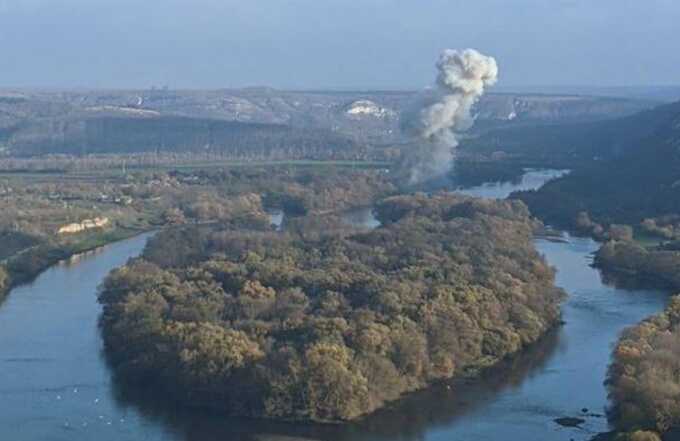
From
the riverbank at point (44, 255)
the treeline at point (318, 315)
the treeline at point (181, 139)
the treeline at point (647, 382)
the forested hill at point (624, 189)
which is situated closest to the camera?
the treeline at point (647, 382)

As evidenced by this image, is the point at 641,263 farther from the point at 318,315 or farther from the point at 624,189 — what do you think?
the point at 624,189

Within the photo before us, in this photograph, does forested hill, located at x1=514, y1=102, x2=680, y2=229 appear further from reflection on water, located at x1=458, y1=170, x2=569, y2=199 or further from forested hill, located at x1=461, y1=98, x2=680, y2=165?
reflection on water, located at x1=458, y1=170, x2=569, y2=199

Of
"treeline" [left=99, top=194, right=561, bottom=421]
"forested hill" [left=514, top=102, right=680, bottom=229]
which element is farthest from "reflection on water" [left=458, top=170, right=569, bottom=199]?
"treeline" [left=99, top=194, right=561, bottom=421]

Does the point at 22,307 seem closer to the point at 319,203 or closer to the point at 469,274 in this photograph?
the point at 469,274

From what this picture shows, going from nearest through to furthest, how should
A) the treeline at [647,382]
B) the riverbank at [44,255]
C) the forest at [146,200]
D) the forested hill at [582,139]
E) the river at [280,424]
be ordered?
the treeline at [647,382] → the river at [280,424] → the riverbank at [44,255] → the forest at [146,200] → the forested hill at [582,139]

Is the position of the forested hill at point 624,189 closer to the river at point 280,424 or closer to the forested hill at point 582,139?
the forested hill at point 582,139

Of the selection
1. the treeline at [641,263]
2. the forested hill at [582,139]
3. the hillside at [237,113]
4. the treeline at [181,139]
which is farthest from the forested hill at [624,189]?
the hillside at [237,113]

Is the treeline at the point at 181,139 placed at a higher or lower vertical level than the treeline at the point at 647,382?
lower
